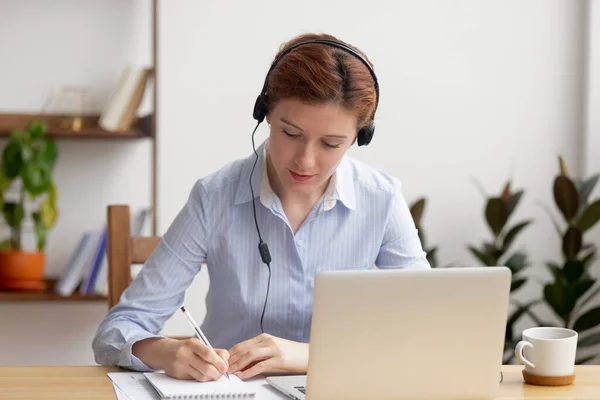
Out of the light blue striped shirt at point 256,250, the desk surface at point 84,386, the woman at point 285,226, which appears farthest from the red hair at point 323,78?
the desk surface at point 84,386

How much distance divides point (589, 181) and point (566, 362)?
167cm

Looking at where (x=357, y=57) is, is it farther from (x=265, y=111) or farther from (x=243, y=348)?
(x=243, y=348)

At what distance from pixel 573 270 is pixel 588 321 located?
0.19 meters

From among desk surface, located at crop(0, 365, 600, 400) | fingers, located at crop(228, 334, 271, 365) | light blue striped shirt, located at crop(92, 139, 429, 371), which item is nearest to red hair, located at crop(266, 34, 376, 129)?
light blue striped shirt, located at crop(92, 139, 429, 371)

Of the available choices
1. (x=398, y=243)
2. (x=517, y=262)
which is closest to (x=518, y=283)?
(x=517, y=262)

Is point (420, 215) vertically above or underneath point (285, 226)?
underneath

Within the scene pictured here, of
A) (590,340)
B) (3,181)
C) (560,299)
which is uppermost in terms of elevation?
(3,181)

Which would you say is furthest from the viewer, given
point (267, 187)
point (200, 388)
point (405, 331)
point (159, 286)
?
point (267, 187)

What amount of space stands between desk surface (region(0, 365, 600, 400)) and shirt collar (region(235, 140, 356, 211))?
0.46 meters

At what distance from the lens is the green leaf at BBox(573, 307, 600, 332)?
9.76 ft

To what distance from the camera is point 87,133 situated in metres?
2.93

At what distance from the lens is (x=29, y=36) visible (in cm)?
309

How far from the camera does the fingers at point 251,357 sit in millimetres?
1451

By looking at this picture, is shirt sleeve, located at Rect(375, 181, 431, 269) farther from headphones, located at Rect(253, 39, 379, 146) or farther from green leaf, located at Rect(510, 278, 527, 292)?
green leaf, located at Rect(510, 278, 527, 292)
